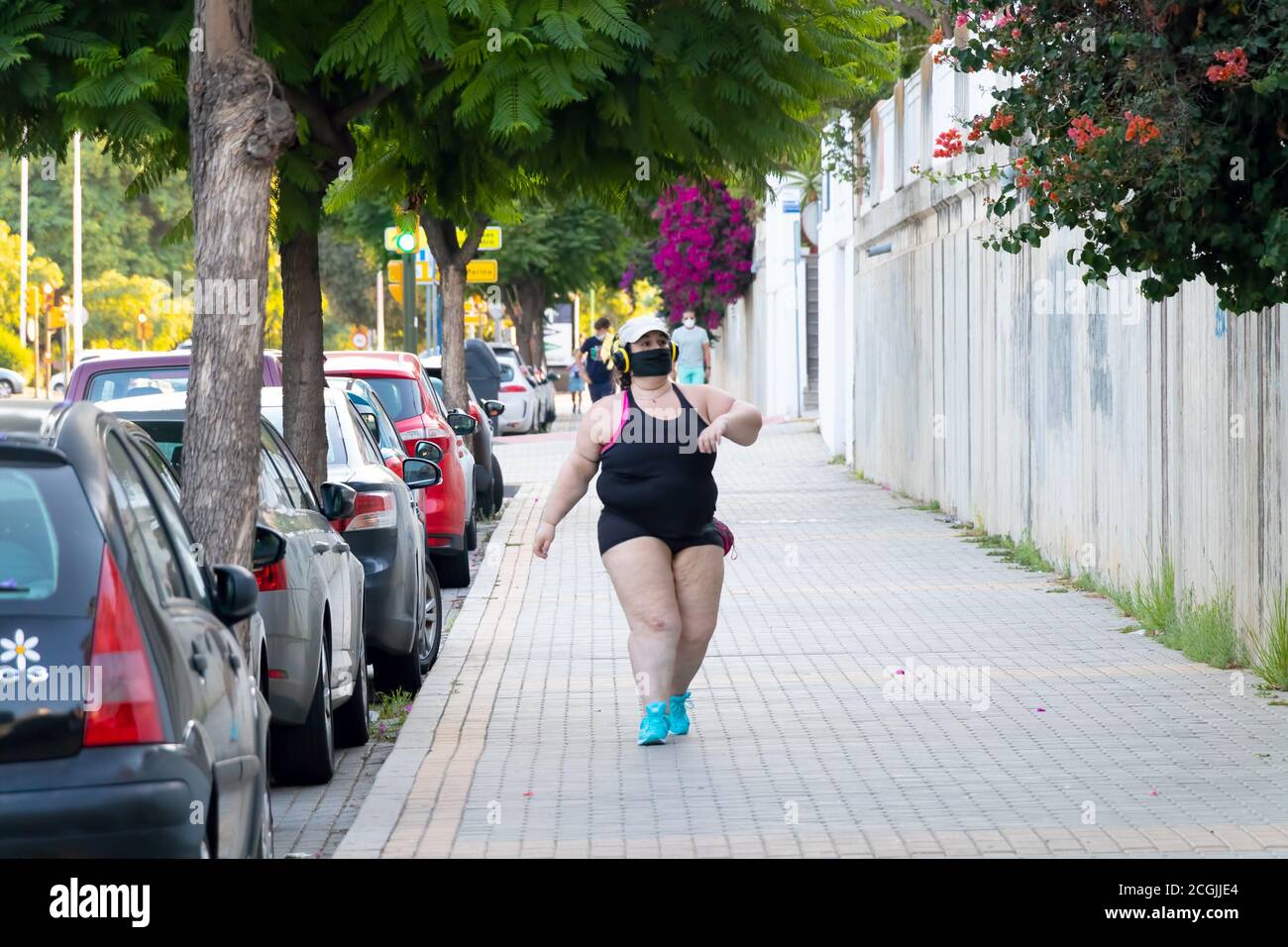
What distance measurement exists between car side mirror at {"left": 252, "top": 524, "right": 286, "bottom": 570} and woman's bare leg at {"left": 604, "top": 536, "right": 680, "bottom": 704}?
5.65 feet

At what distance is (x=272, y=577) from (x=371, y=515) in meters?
2.48

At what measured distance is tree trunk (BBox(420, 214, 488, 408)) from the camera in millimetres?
23469

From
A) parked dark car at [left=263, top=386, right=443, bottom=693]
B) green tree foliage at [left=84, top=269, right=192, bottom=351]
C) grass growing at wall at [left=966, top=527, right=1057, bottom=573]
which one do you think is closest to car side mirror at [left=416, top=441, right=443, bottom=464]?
parked dark car at [left=263, top=386, right=443, bottom=693]

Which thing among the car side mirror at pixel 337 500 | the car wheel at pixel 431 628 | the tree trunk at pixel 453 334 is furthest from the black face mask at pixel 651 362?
the tree trunk at pixel 453 334

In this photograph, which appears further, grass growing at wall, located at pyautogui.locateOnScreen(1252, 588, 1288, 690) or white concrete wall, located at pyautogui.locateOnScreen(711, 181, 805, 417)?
white concrete wall, located at pyautogui.locateOnScreen(711, 181, 805, 417)

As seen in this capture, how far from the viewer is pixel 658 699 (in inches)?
346

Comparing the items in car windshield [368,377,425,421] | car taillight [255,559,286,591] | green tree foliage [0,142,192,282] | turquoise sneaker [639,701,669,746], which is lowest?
turquoise sneaker [639,701,669,746]

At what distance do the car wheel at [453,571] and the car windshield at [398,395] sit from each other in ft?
3.49

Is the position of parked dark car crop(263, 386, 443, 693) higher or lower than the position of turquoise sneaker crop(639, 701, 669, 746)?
higher

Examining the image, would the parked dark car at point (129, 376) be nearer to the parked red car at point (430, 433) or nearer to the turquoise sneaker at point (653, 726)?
the parked red car at point (430, 433)

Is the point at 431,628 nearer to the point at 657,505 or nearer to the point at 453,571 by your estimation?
the point at 657,505

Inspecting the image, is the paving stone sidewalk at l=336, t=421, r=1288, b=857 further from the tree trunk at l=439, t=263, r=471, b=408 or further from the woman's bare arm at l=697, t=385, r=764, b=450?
the tree trunk at l=439, t=263, r=471, b=408

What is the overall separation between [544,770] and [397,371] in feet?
26.3
